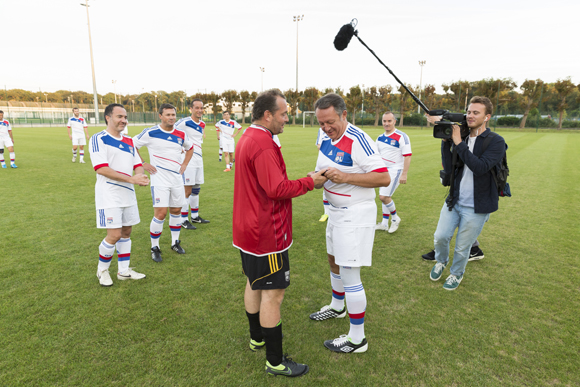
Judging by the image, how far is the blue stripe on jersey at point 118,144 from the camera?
12.8ft

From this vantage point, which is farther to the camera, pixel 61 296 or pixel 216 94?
pixel 216 94

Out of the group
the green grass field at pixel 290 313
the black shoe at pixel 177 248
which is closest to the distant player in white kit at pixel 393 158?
the green grass field at pixel 290 313

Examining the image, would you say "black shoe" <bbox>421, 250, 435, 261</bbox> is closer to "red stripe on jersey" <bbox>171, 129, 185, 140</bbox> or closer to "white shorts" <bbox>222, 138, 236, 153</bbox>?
"red stripe on jersey" <bbox>171, 129, 185, 140</bbox>

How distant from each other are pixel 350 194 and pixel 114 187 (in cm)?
291

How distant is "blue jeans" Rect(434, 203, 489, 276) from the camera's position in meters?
3.80

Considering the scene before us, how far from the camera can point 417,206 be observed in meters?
8.02

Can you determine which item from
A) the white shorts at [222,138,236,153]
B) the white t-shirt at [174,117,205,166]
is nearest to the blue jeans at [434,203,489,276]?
the white t-shirt at [174,117,205,166]

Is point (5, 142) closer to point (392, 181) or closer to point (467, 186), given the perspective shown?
point (392, 181)

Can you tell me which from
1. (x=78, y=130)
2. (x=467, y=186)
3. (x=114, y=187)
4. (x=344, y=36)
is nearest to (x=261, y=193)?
(x=344, y=36)

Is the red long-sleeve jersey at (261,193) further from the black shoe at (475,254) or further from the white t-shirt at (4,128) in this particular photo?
the white t-shirt at (4,128)

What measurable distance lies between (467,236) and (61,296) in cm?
487

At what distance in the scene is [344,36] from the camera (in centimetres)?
364

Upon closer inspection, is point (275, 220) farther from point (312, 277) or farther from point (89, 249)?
point (89, 249)

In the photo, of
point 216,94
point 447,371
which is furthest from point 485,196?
point 216,94
